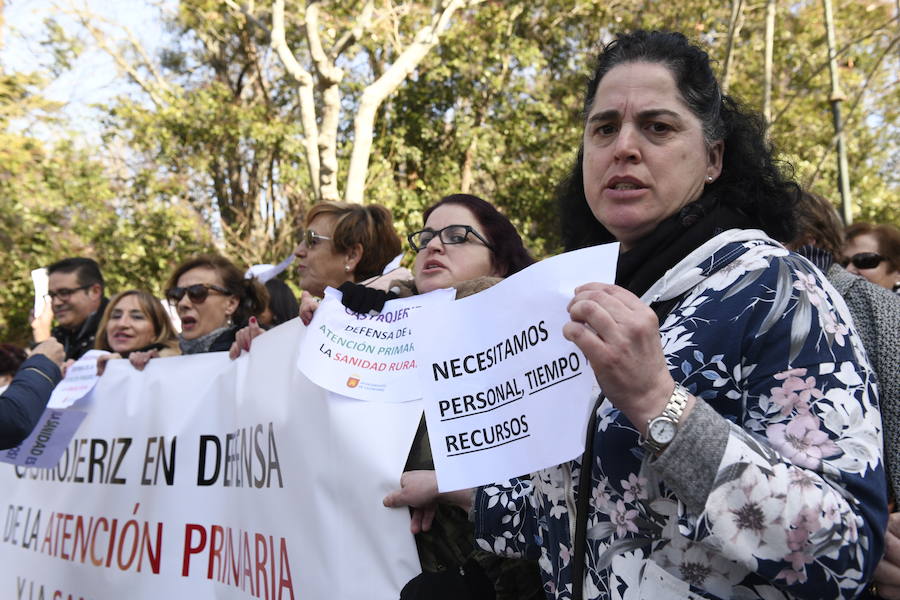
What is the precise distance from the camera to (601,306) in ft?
4.33

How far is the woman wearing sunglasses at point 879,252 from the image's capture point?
425cm

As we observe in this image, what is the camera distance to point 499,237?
299 centimetres

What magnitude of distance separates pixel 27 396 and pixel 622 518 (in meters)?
2.94

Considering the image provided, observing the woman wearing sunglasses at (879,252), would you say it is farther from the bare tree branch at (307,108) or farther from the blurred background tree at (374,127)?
the blurred background tree at (374,127)

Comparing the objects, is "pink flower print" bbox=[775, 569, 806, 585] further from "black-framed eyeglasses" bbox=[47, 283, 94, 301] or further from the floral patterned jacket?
"black-framed eyeglasses" bbox=[47, 283, 94, 301]

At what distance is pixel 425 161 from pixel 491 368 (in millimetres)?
14631

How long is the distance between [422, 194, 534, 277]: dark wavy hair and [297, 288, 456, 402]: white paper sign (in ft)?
1.65

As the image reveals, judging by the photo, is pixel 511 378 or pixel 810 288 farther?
pixel 511 378

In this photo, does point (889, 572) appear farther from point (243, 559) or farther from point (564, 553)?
point (243, 559)

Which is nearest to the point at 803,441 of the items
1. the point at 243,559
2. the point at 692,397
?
the point at 692,397

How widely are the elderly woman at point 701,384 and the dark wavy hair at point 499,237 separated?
1103mm

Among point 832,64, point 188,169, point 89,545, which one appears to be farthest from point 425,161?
point 89,545

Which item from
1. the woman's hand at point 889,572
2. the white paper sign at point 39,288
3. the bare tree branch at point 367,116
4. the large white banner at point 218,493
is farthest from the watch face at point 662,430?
the bare tree branch at point 367,116

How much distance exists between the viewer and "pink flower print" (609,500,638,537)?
1.45m
